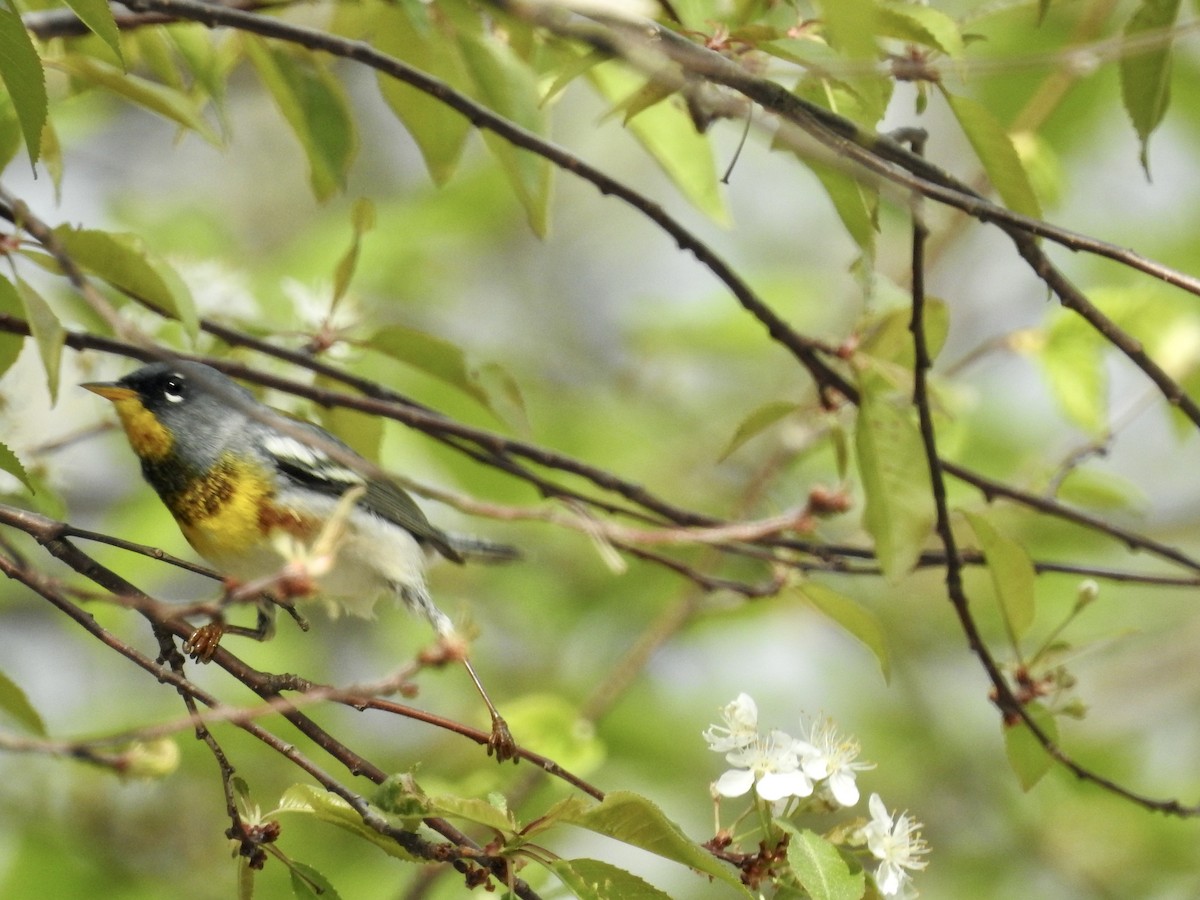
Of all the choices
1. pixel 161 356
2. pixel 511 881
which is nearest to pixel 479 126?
pixel 161 356

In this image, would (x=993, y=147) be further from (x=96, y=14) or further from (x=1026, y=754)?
(x=96, y=14)

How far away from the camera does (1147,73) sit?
2082 millimetres

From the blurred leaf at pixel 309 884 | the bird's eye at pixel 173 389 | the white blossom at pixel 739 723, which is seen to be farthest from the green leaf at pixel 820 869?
the bird's eye at pixel 173 389

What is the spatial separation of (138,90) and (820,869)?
1739mm

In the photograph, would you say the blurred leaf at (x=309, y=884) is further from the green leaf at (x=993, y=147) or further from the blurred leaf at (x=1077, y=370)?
the blurred leaf at (x=1077, y=370)

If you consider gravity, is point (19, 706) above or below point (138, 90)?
below

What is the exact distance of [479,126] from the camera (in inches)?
82.8

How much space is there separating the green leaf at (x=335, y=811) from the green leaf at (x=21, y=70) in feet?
2.94

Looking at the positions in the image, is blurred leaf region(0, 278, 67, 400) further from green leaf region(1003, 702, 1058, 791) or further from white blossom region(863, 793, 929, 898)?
green leaf region(1003, 702, 1058, 791)

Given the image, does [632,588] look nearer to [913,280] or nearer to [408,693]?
[913,280]

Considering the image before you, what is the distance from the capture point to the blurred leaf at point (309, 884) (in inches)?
69.8

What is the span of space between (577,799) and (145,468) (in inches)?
66.5

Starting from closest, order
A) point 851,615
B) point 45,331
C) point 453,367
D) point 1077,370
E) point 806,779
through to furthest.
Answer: point 45,331, point 806,779, point 851,615, point 453,367, point 1077,370

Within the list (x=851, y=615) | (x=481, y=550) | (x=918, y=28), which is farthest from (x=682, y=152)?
(x=481, y=550)
